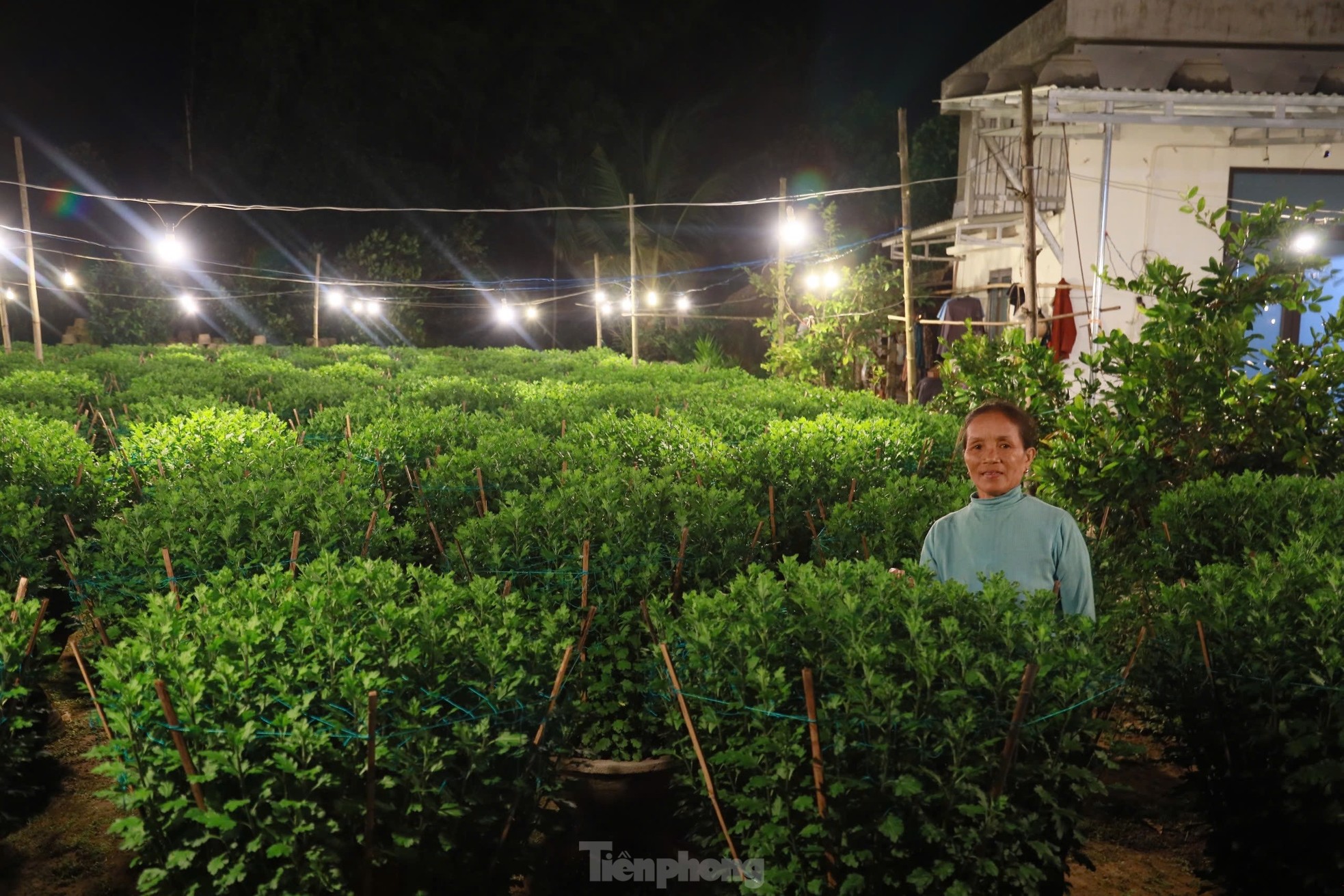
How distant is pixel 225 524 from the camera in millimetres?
6590

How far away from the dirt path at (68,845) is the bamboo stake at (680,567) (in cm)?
321

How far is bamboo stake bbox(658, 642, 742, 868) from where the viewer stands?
171 inches

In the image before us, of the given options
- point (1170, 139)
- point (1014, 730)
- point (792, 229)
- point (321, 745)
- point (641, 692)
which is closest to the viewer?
point (321, 745)

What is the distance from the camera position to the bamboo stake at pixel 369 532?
23.2ft

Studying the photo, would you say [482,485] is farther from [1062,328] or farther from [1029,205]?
[1062,328]

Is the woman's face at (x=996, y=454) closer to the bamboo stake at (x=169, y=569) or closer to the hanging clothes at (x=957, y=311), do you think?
the bamboo stake at (x=169, y=569)

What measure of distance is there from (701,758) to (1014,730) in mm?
1303

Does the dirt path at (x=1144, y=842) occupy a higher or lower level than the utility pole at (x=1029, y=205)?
lower

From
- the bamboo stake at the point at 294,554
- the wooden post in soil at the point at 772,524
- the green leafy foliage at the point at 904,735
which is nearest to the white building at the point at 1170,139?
the wooden post in soil at the point at 772,524

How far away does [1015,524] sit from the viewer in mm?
4664

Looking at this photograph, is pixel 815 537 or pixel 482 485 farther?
pixel 482 485

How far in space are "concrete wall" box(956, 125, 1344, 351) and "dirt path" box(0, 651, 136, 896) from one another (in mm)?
14394

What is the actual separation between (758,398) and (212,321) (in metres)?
38.5

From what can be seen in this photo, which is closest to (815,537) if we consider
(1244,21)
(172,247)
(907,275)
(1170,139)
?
(907,275)
